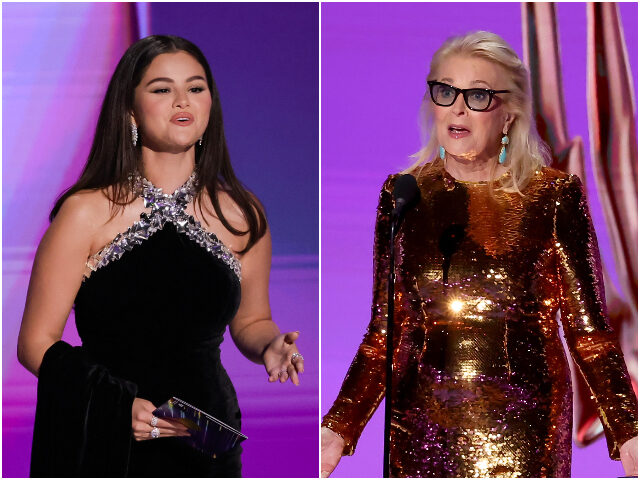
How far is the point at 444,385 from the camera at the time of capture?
2.75 meters

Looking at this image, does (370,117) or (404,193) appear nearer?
(404,193)

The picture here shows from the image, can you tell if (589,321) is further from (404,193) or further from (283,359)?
(283,359)

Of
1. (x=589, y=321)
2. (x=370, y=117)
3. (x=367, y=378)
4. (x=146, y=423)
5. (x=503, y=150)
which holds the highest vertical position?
(x=370, y=117)

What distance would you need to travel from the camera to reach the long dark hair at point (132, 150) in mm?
2930

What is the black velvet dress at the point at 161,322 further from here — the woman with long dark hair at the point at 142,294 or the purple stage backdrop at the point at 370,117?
the purple stage backdrop at the point at 370,117

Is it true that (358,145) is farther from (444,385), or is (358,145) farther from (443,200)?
(444,385)

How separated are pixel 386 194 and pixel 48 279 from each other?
102 cm

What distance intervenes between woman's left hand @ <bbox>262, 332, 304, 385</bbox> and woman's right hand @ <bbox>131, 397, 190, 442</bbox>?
1.00 ft

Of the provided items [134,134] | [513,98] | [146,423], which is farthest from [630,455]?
[134,134]

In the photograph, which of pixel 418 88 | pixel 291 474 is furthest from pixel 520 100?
pixel 291 474

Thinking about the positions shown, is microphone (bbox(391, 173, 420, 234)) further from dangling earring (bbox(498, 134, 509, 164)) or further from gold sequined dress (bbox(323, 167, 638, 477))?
dangling earring (bbox(498, 134, 509, 164))

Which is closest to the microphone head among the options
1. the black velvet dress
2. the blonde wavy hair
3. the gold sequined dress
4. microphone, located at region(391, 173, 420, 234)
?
microphone, located at region(391, 173, 420, 234)

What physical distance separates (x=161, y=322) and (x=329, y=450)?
23.8 inches

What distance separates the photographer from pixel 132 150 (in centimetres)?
295
